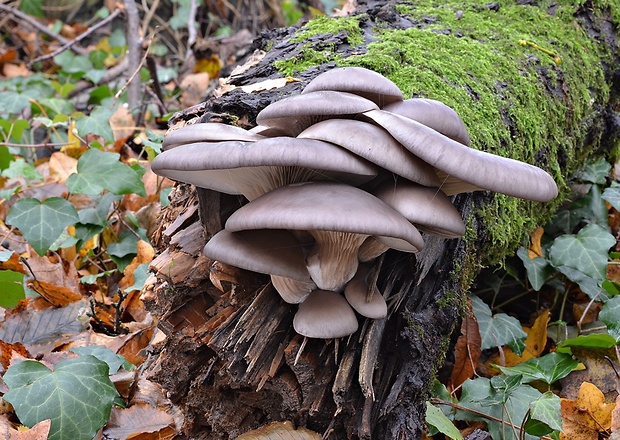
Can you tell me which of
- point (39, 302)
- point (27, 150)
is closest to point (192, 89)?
point (27, 150)

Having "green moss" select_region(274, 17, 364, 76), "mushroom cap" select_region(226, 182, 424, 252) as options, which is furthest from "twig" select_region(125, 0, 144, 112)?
"mushroom cap" select_region(226, 182, 424, 252)

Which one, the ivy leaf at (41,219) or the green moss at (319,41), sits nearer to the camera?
the green moss at (319,41)

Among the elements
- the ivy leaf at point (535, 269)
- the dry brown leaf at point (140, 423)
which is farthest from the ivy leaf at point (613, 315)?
the dry brown leaf at point (140, 423)

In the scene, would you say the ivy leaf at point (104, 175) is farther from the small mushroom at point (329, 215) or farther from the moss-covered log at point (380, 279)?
the small mushroom at point (329, 215)

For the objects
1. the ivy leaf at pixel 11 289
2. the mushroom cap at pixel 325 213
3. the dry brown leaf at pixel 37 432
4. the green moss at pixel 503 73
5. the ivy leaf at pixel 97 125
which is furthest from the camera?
the ivy leaf at pixel 97 125

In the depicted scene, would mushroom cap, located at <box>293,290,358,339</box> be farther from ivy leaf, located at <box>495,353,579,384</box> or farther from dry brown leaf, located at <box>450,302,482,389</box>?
dry brown leaf, located at <box>450,302,482,389</box>
